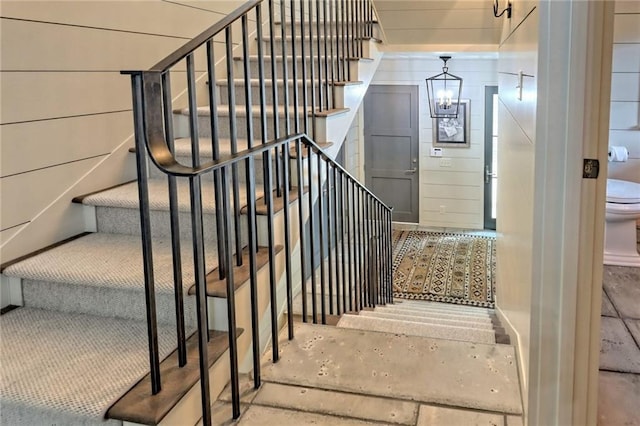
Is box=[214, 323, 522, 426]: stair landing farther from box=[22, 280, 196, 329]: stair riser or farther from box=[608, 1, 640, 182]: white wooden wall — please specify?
box=[608, 1, 640, 182]: white wooden wall

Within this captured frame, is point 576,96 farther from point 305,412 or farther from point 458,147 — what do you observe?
point 458,147

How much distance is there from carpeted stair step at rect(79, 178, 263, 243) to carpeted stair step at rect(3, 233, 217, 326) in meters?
0.20

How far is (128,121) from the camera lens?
2.88m

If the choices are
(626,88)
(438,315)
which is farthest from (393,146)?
(438,315)

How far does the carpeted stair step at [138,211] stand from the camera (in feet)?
7.97

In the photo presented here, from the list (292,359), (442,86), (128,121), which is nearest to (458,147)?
(442,86)

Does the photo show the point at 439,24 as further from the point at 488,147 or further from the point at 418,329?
→ the point at 488,147

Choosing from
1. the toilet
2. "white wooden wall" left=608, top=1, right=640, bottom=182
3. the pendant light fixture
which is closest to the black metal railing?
the toilet

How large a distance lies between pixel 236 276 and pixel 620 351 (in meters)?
1.60

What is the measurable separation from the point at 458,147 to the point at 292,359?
19.5 feet

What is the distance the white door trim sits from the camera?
143cm

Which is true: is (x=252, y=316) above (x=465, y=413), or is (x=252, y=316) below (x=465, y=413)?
above

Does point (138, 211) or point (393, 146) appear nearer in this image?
point (138, 211)

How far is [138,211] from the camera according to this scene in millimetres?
2518
